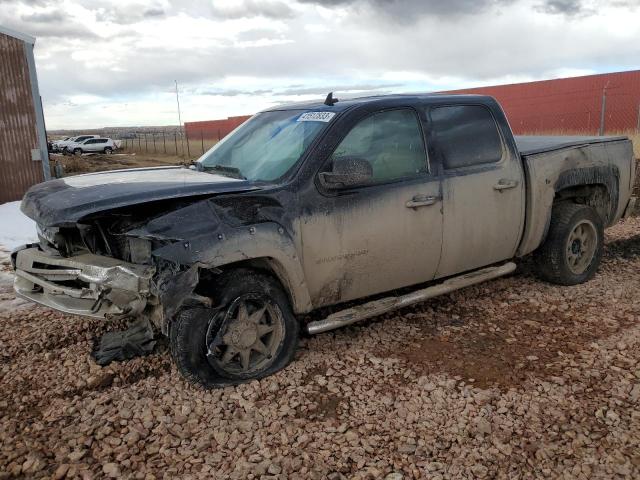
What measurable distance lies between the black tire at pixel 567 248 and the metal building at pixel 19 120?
40.3 ft

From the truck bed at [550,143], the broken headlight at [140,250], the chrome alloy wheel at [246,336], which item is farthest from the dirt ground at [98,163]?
the chrome alloy wheel at [246,336]

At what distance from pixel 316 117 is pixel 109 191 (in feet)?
5.04

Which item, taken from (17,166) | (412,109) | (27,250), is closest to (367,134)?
(412,109)

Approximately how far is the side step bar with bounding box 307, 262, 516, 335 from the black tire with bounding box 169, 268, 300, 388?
35 cm

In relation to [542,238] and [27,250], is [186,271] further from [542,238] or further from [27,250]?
[542,238]

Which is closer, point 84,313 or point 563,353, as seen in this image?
point 84,313

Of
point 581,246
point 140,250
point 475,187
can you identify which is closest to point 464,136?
point 475,187

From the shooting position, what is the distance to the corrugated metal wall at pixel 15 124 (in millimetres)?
12867

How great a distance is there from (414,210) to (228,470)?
224 cm

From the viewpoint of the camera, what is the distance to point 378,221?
13.1 ft

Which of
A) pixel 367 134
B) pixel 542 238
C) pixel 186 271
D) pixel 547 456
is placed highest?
pixel 367 134

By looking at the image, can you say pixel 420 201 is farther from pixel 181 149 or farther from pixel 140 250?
pixel 181 149

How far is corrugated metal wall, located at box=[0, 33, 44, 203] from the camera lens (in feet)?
42.2

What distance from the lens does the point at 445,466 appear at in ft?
9.30
